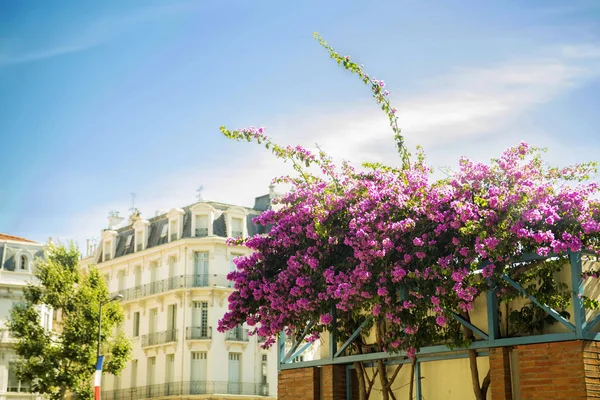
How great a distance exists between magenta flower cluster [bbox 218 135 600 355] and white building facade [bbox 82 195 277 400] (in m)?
38.0

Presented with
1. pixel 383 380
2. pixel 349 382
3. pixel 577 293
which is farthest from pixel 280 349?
pixel 577 293

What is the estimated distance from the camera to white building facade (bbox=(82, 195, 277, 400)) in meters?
54.6

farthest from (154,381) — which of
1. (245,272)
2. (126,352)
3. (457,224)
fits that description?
(457,224)

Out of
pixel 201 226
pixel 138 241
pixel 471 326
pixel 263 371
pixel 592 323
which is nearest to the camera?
pixel 592 323

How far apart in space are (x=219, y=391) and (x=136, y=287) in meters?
10.5

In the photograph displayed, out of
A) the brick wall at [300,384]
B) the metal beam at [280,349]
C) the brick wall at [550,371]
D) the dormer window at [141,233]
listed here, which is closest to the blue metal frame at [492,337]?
the brick wall at [550,371]

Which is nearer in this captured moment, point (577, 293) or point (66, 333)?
point (577, 293)

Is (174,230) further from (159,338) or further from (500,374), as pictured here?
(500,374)

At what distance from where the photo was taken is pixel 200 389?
53.8 meters

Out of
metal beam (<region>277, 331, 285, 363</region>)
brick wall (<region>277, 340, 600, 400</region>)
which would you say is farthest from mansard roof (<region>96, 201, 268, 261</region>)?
brick wall (<region>277, 340, 600, 400</region>)

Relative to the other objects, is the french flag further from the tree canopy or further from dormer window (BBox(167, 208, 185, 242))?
dormer window (BBox(167, 208, 185, 242))

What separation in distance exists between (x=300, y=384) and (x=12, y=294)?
38.5 meters

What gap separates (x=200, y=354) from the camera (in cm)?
5491

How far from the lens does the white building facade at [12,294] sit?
164ft
